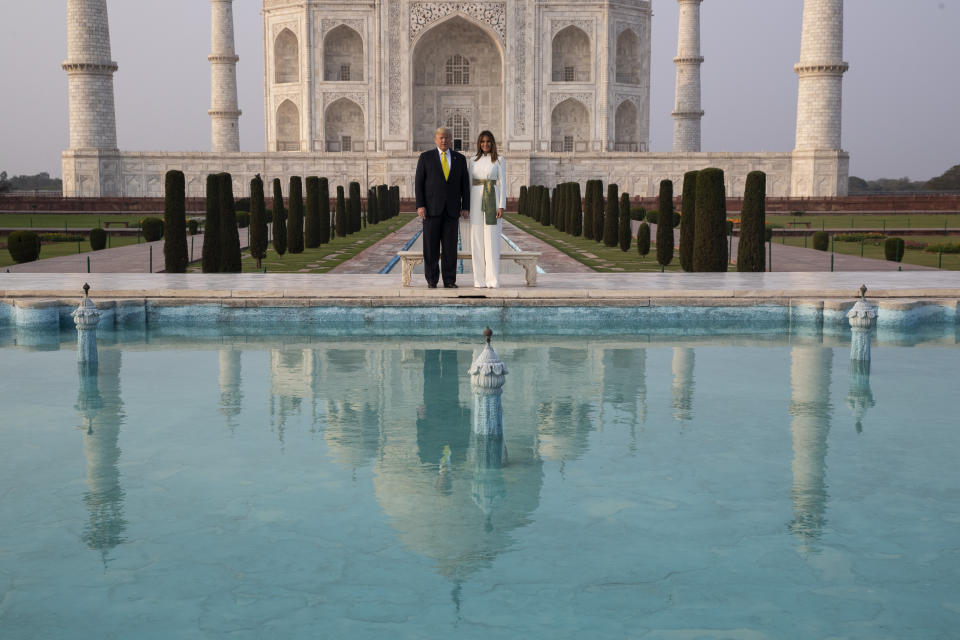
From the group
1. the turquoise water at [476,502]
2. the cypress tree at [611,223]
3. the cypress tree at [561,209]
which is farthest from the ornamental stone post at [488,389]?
the cypress tree at [561,209]

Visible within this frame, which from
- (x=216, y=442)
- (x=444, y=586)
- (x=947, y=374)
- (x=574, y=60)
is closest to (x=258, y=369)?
(x=216, y=442)

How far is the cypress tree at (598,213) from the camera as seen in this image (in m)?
18.5

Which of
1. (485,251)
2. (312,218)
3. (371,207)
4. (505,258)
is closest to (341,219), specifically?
(312,218)

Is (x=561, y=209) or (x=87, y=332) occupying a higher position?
(x=561, y=209)

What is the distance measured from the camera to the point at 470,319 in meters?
8.38

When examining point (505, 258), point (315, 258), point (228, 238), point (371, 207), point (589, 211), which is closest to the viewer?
point (505, 258)

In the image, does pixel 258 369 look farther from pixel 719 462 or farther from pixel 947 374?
pixel 947 374

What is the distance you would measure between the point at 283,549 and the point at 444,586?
0.68 metres

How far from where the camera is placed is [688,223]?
12.6 metres

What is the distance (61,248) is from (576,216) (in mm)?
9887

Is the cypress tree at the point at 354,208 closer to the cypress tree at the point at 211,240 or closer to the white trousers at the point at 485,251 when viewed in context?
the cypress tree at the point at 211,240

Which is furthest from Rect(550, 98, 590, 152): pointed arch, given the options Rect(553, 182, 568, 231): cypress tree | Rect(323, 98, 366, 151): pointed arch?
Rect(553, 182, 568, 231): cypress tree

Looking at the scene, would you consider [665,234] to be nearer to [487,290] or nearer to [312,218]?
[487,290]

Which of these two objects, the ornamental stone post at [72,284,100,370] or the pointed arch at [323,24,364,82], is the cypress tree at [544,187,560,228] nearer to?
the ornamental stone post at [72,284,100,370]
